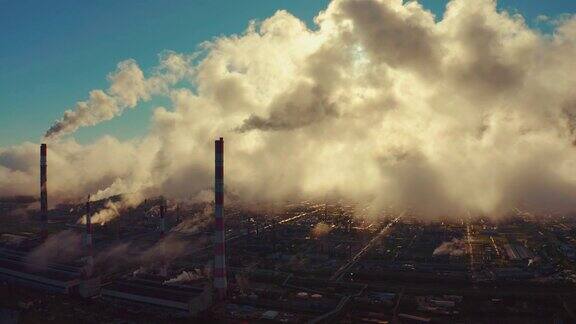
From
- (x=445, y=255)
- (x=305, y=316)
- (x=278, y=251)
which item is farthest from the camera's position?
(x=278, y=251)

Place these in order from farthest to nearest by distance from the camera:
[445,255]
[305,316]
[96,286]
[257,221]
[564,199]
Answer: [564,199], [257,221], [445,255], [96,286], [305,316]

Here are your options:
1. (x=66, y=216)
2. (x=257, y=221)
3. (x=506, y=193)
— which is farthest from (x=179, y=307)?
(x=506, y=193)

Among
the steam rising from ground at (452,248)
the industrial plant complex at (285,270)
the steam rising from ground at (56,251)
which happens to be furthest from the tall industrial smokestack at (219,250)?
the steam rising from ground at (452,248)

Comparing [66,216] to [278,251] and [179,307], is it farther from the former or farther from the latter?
[179,307]

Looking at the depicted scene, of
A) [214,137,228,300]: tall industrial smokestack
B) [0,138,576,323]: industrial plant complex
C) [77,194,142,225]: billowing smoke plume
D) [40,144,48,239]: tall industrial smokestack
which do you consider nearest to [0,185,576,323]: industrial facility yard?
[0,138,576,323]: industrial plant complex

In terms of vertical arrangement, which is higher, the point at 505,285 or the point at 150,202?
the point at 150,202

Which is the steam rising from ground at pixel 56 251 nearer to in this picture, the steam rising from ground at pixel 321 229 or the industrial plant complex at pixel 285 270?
the industrial plant complex at pixel 285 270

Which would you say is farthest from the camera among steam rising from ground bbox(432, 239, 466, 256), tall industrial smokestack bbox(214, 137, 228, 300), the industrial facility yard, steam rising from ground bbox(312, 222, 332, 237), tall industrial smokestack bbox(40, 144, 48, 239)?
steam rising from ground bbox(312, 222, 332, 237)

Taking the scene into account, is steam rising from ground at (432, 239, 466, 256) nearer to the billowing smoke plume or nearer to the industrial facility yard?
the industrial facility yard

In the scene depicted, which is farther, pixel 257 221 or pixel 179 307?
pixel 257 221
